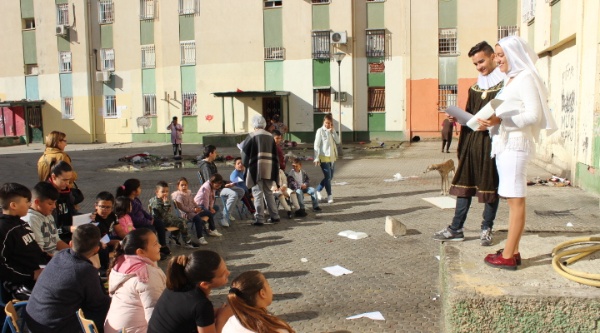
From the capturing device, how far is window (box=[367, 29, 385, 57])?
28562 millimetres

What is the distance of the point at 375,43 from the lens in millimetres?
28672

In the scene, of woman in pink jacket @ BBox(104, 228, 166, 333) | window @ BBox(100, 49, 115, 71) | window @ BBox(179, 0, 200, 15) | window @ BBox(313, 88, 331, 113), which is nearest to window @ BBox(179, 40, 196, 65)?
window @ BBox(179, 0, 200, 15)

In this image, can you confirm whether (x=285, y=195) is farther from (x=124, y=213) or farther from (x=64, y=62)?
(x=64, y=62)

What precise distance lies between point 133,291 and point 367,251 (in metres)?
4.03

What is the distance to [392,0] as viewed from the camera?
2828 cm

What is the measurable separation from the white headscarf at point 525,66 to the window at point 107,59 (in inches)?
1263

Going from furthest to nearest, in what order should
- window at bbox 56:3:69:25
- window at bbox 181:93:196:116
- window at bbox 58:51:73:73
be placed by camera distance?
window at bbox 58:51:73:73 < window at bbox 56:3:69:25 < window at bbox 181:93:196:116

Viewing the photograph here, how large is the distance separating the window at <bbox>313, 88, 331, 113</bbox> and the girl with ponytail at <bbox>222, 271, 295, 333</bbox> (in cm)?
2647

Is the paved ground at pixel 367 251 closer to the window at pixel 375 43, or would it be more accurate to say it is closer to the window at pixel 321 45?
the window at pixel 375 43

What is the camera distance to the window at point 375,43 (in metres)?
28.6

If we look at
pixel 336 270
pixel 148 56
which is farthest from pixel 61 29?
pixel 336 270

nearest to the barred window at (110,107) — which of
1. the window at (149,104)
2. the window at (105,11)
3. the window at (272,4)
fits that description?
the window at (149,104)

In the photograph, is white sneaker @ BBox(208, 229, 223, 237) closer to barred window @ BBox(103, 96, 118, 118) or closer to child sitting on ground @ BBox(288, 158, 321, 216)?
child sitting on ground @ BBox(288, 158, 321, 216)

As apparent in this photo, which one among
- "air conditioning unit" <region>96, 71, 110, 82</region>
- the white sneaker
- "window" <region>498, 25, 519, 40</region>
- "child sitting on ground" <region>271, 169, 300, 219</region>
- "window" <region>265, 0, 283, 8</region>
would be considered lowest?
the white sneaker
